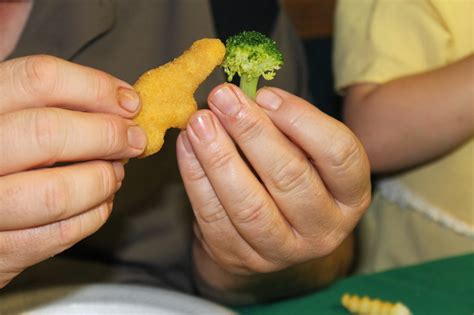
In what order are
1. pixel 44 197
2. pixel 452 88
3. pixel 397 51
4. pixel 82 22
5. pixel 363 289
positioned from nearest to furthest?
1. pixel 44 197
2. pixel 363 289
3. pixel 82 22
4. pixel 452 88
5. pixel 397 51

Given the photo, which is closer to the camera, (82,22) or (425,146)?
(82,22)

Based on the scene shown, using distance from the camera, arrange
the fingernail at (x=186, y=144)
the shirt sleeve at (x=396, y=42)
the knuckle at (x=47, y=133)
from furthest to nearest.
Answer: the shirt sleeve at (x=396, y=42)
the fingernail at (x=186, y=144)
the knuckle at (x=47, y=133)

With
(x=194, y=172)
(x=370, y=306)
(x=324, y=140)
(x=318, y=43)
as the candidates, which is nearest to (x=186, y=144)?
(x=194, y=172)

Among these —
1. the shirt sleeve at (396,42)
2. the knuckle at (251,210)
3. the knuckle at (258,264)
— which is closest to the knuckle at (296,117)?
the knuckle at (251,210)

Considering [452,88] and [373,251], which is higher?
[452,88]

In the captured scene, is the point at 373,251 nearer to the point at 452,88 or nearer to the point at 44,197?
the point at 452,88

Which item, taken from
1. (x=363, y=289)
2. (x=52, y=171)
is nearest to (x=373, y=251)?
(x=363, y=289)

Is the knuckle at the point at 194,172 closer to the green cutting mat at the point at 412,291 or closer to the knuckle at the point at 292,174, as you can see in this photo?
the knuckle at the point at 292,174
